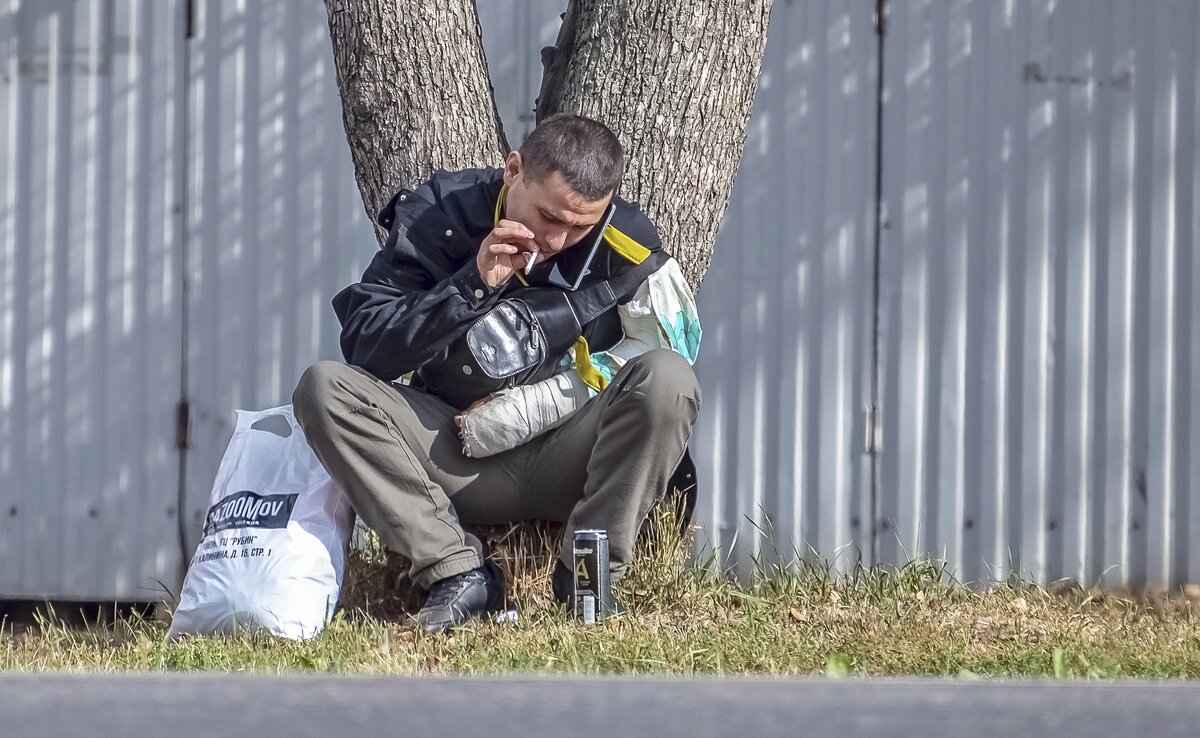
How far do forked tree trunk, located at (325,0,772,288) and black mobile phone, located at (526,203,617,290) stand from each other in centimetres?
35

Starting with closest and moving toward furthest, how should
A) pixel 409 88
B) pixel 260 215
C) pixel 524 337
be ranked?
1. pixel 524 337
2. pixel 409 88
3. pixel 260 215

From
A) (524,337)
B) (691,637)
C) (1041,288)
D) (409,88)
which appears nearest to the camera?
(691,637)

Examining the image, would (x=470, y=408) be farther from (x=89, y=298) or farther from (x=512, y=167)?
(x=89, y=298)

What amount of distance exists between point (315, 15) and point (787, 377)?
2134 millimetres

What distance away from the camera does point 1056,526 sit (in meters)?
4.60

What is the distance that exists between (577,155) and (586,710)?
7.14 feet

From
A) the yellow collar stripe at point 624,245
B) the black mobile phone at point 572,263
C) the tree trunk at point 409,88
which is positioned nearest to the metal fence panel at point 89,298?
the tree trunk at point 409,88

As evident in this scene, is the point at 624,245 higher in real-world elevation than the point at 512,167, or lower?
lower

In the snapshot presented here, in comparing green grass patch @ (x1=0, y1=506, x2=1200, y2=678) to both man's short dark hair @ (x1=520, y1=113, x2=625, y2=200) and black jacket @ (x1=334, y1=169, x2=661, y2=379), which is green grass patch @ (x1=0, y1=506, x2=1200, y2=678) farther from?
man's short dark hair @ (x1=520, y1=113, x2=625, y2=200)

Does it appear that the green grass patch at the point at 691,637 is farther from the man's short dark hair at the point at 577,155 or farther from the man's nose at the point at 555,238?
the man's short dark hair at the point at 577,155

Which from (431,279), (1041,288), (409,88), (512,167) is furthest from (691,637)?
(1041,288)

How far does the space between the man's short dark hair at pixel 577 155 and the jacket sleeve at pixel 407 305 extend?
0.31 metres

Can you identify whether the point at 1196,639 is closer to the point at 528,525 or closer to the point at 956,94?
the point at 528,525

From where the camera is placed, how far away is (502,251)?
10.4 ft
